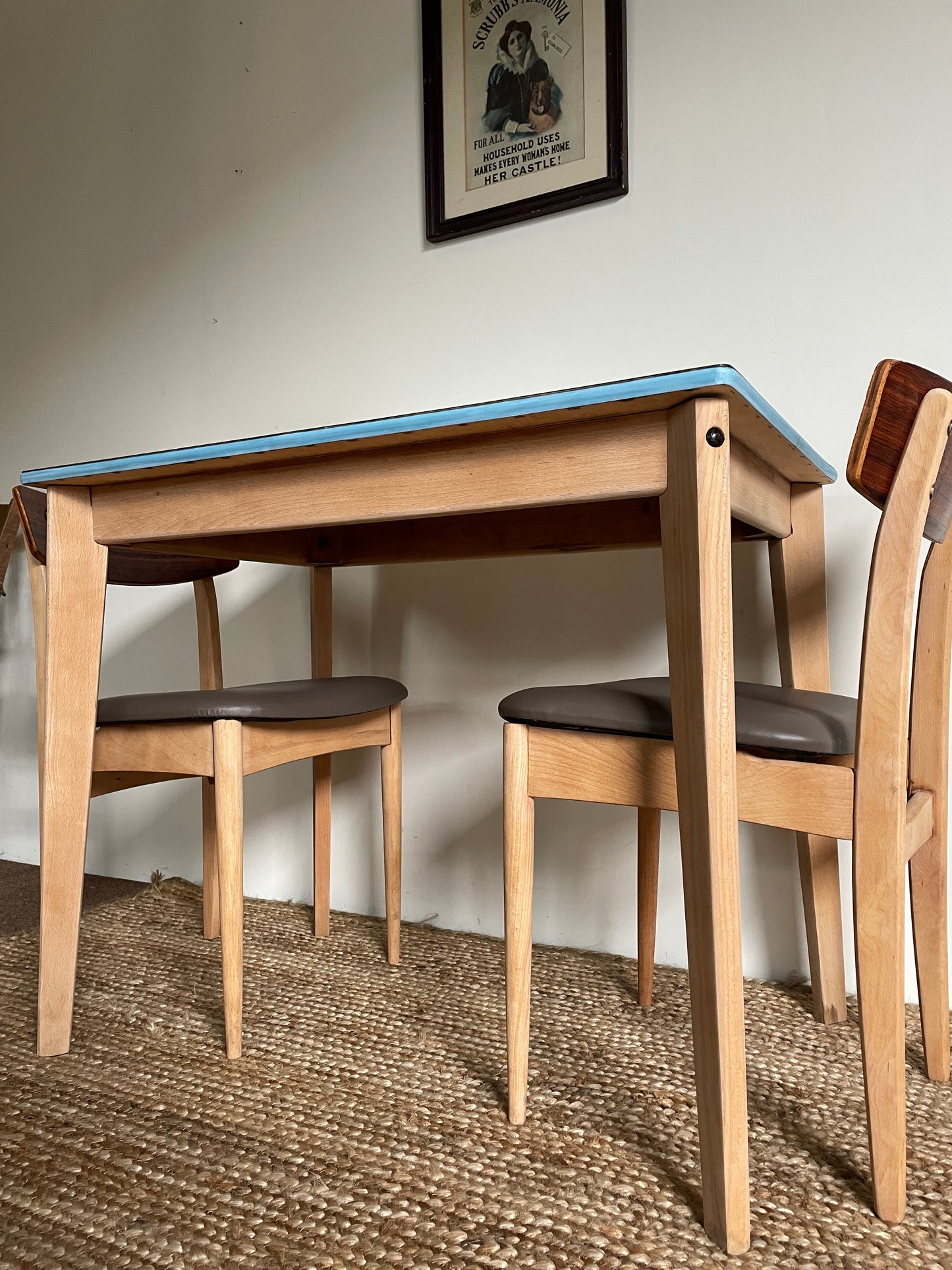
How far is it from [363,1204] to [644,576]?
43.3 inches

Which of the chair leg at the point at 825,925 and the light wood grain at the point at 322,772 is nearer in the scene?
the chair leg at the point at 825,925

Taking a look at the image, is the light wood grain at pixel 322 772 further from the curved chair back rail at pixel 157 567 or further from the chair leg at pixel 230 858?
the chair leg at pixel 230 858

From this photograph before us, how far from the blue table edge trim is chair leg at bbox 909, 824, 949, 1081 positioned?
1.69ft

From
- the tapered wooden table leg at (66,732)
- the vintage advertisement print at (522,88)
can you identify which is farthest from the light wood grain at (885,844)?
the vintage advertisement print at (522,88)

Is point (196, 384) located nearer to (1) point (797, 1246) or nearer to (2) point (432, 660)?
(2) point (432, 660)

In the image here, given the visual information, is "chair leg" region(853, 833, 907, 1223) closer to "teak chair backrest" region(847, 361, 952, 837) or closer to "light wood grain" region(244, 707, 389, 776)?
"teak chair backrest" region(847, 361, 952, 837)

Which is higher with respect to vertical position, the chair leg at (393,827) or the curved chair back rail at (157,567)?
the curved chair back rail at (157,567)

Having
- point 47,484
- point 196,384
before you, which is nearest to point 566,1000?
point 47,484

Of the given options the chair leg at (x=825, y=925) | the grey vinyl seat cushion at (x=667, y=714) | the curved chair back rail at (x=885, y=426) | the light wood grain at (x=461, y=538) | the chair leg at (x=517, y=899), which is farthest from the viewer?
the light wood grain at (x=461, y=538)

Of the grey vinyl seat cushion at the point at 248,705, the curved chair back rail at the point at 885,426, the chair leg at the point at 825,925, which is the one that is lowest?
the chair leg at the point at 825,925

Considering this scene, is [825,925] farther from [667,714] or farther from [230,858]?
[230,858]

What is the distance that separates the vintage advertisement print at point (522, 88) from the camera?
1.71m

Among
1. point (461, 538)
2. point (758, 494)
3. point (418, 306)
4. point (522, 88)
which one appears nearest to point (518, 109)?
point (522, 88)

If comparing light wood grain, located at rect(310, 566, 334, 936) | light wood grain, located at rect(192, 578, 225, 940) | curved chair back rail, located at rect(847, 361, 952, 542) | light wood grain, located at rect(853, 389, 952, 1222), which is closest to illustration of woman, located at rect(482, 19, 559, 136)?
light wood grain, located at rect(310, 566, 334, 936)
